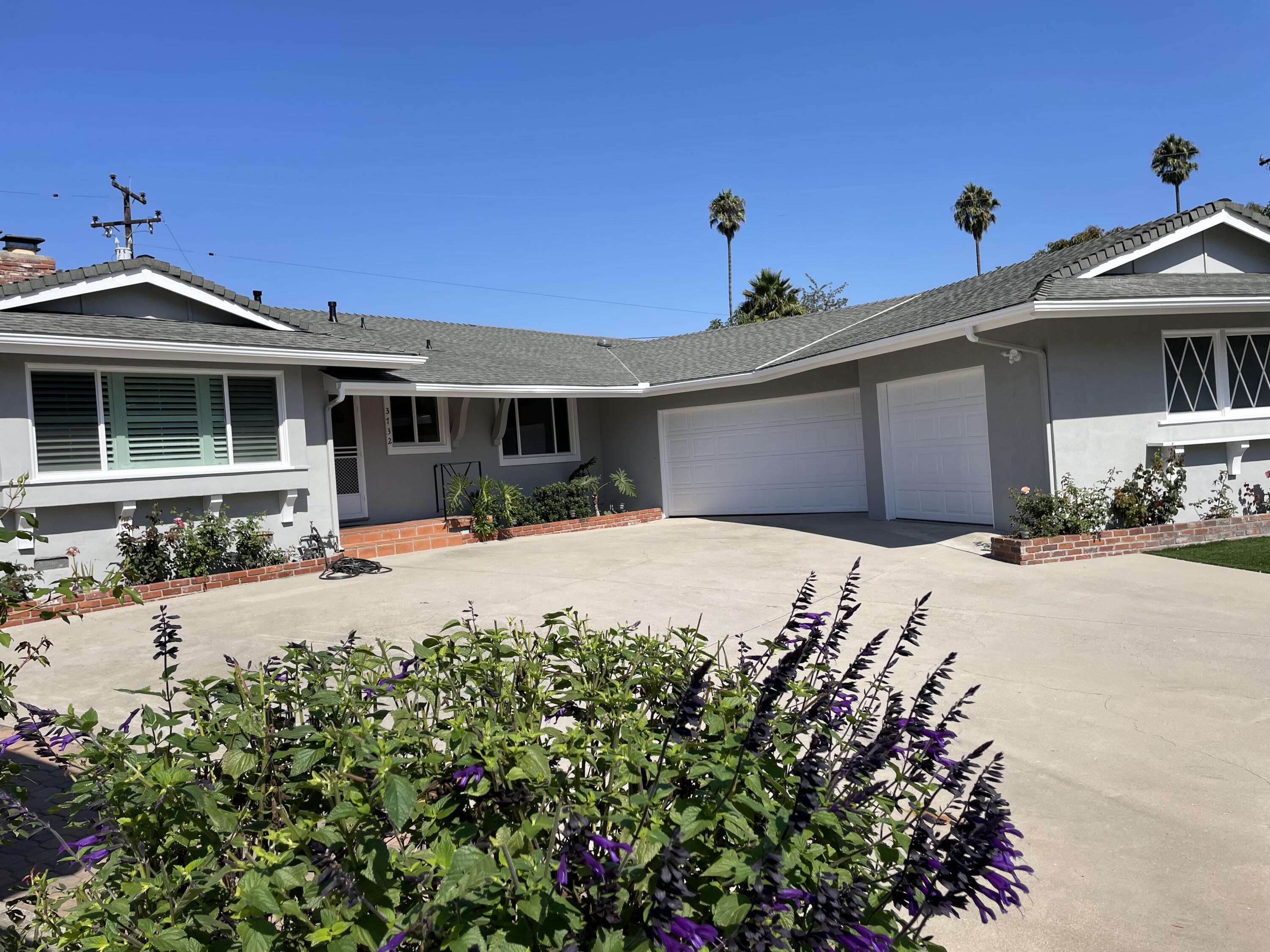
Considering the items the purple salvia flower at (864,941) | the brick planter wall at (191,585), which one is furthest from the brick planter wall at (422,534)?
the purple salvia flower at (864,941)

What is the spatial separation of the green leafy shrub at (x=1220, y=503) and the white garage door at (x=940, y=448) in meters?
2.93

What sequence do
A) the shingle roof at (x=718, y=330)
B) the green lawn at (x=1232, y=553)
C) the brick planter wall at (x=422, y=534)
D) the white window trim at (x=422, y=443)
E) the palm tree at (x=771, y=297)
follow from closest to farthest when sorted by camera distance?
the green lawn at (x=1232, y=553) → the shingle roof at (x=718, y=330) → the brick planter wall at (x=422, y=534) → the white window trim at (x=422, y=443) → the palm tree at (x=771, y=297)

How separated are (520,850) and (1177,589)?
9033 mm

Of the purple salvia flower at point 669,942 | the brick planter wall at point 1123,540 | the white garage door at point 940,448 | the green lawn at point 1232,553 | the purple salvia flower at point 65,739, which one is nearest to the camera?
the purple salvia flower at point 669,942

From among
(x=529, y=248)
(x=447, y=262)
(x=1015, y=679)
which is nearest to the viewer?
(x=1015, y=679)

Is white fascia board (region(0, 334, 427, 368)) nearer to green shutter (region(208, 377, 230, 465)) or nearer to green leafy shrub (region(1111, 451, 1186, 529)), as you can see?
green shutter (region(208, 377, 230, 465))

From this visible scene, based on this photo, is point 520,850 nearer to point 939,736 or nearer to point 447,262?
point 939,736

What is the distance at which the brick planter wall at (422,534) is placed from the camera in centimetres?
1419

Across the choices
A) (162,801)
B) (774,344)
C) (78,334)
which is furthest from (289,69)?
(162,801)

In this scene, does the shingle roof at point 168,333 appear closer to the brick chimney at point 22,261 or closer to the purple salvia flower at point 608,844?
the brick chimney at point 22,261

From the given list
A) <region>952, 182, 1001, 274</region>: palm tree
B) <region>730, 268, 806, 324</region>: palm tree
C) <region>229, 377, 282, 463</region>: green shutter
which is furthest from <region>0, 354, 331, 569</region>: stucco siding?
<region>952, 182, 1001, 274</region>: palm tree

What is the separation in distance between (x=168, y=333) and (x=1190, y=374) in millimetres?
15165

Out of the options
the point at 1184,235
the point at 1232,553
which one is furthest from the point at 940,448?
the point at 1184,235

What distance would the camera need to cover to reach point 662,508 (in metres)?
18.8
